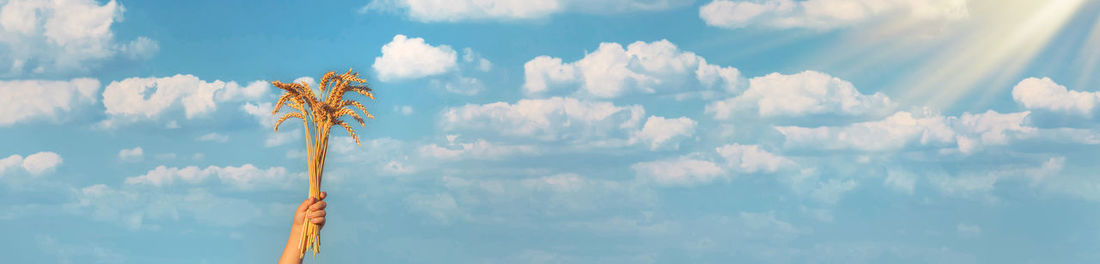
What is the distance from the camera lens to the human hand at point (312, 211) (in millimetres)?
16844

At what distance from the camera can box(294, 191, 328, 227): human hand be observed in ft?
55.3

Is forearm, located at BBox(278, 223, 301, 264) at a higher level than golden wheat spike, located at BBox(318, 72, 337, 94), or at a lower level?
lower

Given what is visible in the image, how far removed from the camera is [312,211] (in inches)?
664

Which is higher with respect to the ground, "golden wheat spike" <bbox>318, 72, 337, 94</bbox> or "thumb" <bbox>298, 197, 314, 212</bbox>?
"golden wheat spike" <bbox>318, 72, 337, 94</bbox>

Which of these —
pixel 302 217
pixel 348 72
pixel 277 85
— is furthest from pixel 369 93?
pixel 302 217

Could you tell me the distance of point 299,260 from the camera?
17.4 meters

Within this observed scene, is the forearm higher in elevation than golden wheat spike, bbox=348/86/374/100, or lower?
lower

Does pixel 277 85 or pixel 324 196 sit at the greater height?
pixel 277 85

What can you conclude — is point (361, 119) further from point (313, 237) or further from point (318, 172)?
point (313, 237)

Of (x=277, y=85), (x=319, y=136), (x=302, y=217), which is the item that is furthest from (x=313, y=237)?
(x=277, y=85)

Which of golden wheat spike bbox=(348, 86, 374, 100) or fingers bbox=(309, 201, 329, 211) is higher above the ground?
golden wheat spike bbox=(348, 86, 374, 100)

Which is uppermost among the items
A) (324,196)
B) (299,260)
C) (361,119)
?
(361,119)

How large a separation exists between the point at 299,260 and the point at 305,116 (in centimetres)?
308

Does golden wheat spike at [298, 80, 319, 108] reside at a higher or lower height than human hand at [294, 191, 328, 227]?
higher
